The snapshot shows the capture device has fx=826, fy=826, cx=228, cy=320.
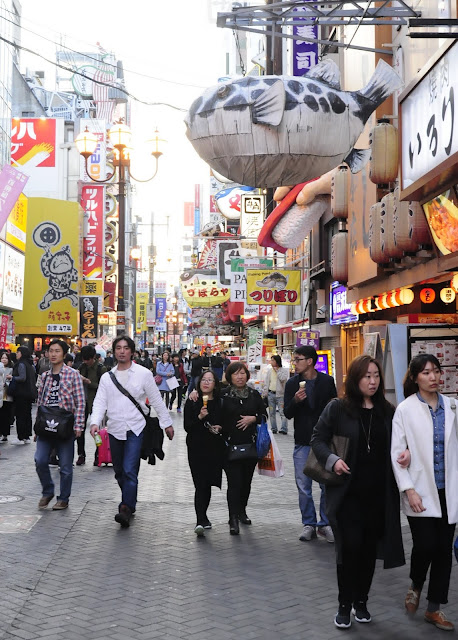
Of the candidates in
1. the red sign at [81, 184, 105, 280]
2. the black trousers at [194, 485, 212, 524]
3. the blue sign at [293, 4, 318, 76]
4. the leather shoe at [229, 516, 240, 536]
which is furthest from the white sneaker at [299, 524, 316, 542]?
the red sign at [81, 184, 105, 280]

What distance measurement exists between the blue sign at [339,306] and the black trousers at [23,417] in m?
8.73

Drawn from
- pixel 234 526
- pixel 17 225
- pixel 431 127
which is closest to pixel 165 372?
pixel 431 127

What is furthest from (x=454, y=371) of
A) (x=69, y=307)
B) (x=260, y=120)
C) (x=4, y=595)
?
(x=69, y=307)

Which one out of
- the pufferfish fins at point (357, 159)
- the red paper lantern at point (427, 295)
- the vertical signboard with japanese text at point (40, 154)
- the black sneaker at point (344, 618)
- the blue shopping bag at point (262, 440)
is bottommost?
the black sneaker at point (344, 618)

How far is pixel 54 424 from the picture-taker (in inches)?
366

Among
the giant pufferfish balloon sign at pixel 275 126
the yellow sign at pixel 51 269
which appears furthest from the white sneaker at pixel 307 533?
the yellow sign at pixel 51 269

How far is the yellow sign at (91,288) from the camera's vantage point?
165 feet

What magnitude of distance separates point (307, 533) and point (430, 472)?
299 centimetres

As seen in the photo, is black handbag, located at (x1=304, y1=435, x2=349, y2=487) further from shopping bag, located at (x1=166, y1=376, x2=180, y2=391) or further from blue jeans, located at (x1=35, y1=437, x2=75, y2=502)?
shopping bag, located at (x1=166, y1=376, x2=180, y2=391)

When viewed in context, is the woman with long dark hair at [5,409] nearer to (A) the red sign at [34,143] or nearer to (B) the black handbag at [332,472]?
(B) the black handbag at [332,472]

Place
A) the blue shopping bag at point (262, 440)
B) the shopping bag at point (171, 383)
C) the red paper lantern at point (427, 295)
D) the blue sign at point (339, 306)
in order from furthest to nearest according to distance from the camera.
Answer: the shopping bag at point (171, 383) < the blue sign at point (339, 306) < the red paper lantern at point (427, 295) < the blue shopping bag at point (262, 440)

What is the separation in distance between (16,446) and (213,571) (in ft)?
33.8

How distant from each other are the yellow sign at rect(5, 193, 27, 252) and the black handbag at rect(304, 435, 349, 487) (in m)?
35.5

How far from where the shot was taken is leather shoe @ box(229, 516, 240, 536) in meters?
8.14
